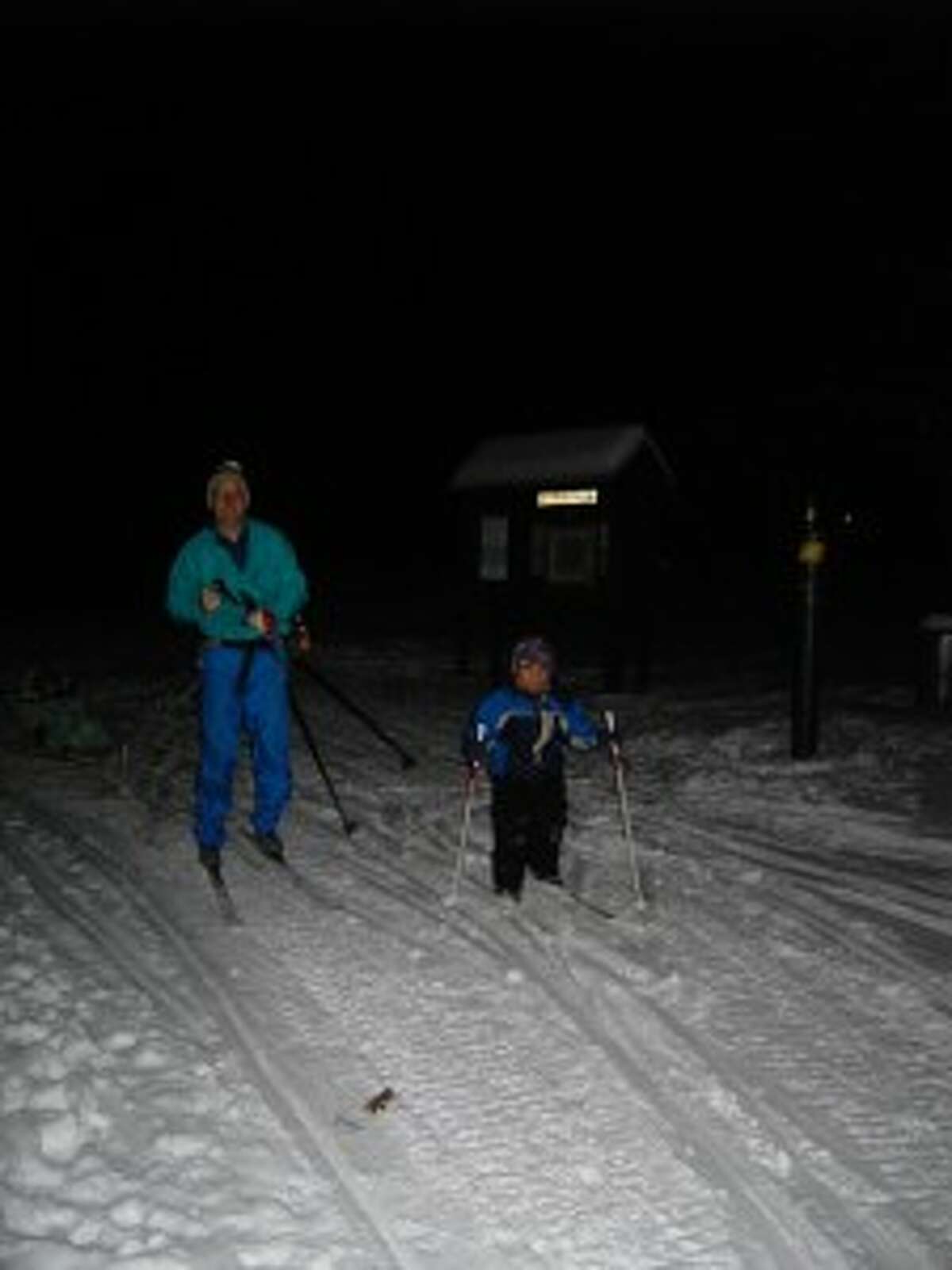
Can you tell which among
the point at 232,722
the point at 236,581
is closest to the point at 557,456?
the point at 236,581

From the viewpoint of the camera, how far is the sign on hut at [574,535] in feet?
46.5

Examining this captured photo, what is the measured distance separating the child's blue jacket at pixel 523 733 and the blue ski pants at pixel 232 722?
1163 millimetres

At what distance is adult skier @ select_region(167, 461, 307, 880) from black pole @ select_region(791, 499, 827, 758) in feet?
13.9

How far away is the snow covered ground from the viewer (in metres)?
3.63

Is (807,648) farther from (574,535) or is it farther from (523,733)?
(574,535)

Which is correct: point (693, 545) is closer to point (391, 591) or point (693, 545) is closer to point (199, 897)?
point (391, 591)

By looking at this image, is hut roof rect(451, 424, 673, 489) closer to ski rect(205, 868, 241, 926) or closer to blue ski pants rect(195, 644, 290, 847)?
blue ski pants rect(195, 644, 290, 847)

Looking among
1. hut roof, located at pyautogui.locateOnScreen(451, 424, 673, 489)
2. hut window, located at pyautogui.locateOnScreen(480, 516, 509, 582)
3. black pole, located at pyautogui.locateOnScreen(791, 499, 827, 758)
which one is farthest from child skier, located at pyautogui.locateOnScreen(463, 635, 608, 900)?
hut window, located at pyautogui.locateOnScreen(480, 516, 509, 582)

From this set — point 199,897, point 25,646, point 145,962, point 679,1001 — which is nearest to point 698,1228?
point 679,1001

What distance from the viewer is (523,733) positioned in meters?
6.57

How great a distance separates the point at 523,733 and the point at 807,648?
4059 millimetres

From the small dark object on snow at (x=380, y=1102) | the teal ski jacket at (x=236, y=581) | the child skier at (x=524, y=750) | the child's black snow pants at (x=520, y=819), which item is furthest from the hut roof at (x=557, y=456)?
the small dark object on snow at (x=380, y=1102)

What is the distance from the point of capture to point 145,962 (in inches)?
225

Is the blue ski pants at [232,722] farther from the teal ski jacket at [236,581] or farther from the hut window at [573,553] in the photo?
the hut window at [573,553]
